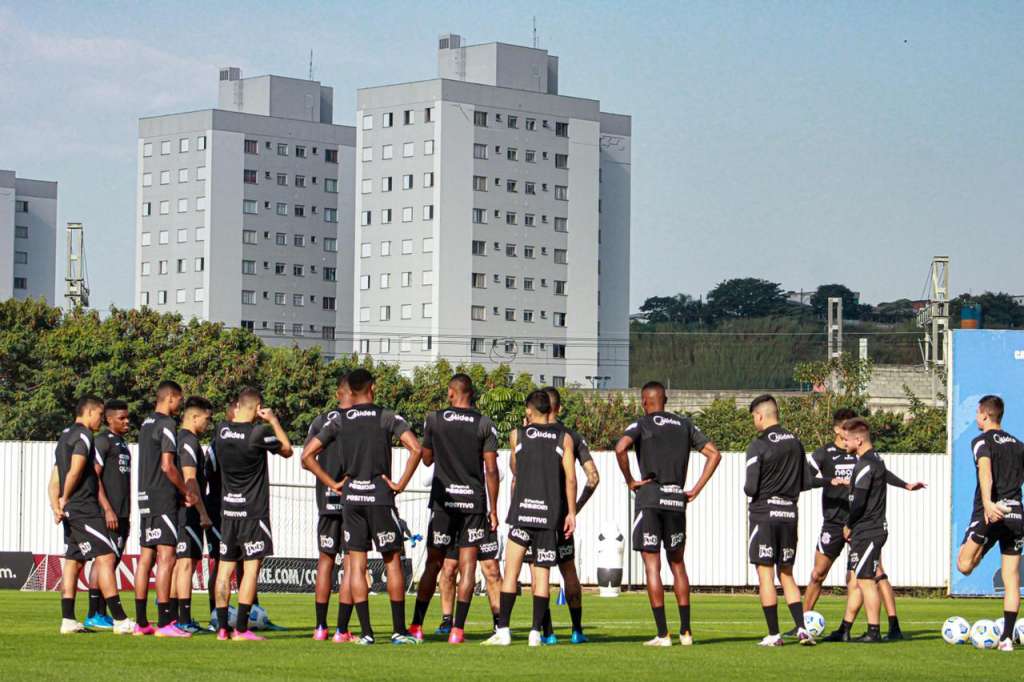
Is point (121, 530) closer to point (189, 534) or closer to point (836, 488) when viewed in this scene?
point (189, 534)

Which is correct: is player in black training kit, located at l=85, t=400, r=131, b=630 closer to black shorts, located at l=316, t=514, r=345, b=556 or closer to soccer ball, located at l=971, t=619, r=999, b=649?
black shorts, located at l=316, t=514, r=345, b=556

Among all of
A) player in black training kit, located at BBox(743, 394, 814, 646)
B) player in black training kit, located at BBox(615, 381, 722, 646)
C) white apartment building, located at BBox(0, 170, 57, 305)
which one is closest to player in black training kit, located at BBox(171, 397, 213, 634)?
player in black training kit, located at BBox(615, 381, 722, 646)

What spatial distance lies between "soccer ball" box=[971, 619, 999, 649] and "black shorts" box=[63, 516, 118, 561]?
7517 millimetres

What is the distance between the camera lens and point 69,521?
13555 millimetres

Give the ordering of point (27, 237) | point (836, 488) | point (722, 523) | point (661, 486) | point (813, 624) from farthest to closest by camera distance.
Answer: point (27, 237) < point (722, 523) < point (836, 488) < point (813, 624) < point (661, 486)

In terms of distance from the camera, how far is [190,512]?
1384 cm

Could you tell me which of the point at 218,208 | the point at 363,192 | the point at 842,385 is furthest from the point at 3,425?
the point at 218,208

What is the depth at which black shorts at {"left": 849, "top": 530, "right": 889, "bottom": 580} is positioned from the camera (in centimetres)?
1380

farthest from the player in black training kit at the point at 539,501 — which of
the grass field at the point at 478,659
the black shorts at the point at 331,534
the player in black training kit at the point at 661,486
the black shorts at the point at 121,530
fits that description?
the black shorts at the point at 121,530

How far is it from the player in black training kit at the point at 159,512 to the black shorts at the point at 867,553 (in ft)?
19.4

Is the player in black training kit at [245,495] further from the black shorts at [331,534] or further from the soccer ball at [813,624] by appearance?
the soccer ball at [813,624]

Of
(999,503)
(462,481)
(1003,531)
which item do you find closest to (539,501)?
(462,481)

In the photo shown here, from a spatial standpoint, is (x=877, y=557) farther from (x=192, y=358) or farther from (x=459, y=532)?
(x=192, y=358)

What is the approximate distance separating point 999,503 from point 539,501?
13.1 ft
